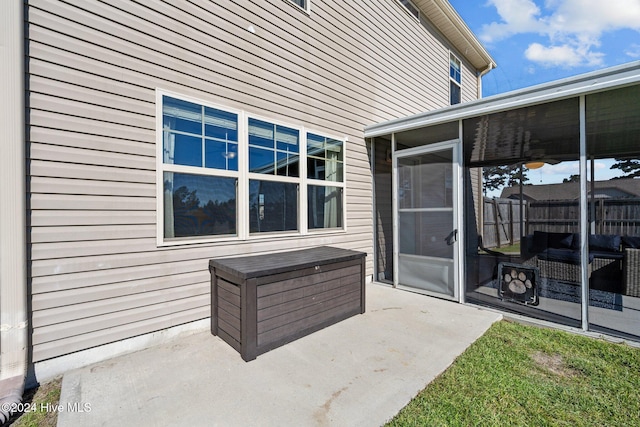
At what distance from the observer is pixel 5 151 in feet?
6.57

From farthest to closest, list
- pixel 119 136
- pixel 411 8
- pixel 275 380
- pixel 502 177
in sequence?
pixel 502 177
pixel 411 8
pixel 119 136
pixel 275 380

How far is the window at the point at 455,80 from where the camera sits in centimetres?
763

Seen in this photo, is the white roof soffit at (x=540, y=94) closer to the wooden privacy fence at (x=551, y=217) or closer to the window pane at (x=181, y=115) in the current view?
the wooden privacy fence at (x=551, y=217)

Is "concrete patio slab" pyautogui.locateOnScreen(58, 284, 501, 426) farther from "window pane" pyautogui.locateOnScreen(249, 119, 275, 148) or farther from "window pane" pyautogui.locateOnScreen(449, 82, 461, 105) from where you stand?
"window pane" pyautogui.locateOnScreen(449, 82, 461, 105)

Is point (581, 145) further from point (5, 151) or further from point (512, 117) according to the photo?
point (5, 151)

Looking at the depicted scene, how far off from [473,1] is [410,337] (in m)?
9.27

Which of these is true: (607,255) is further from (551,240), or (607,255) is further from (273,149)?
(273,149)

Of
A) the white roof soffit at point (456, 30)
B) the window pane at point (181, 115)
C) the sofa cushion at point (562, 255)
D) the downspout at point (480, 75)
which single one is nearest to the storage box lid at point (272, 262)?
the window pane at point (181, 115)

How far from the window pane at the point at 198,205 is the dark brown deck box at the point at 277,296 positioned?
39 centimetres

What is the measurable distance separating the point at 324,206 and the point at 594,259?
4139 mm

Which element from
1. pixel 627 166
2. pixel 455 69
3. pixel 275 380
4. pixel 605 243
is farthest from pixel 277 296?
pixel 455 69

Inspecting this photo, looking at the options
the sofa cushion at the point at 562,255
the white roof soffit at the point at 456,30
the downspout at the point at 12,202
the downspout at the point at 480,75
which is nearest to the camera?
the downspout at the point at 12,202

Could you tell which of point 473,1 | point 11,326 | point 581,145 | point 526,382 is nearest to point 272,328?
point 11,326

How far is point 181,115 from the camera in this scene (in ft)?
9.43
